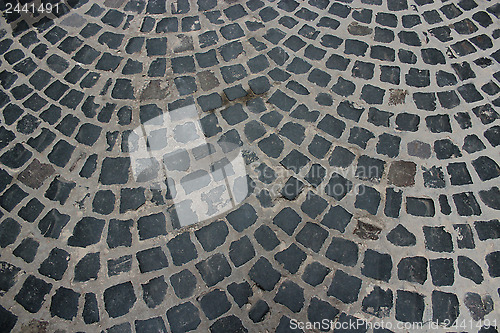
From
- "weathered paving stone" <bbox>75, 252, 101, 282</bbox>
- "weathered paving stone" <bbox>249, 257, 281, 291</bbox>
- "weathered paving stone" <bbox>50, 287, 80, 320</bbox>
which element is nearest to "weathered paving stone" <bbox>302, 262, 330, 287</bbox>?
"weathered paving stone" <bbox>249, 257, 281, 291</bbox>

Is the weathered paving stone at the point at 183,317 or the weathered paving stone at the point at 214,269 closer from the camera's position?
the weathered paving stone at the point at 183,317

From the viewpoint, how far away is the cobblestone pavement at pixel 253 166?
3061 millimetres

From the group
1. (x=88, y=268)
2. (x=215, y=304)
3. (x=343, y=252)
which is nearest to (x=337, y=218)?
(x=343, y=252)

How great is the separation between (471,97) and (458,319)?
6.11 feet

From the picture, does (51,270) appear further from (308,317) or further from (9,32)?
(9,32)

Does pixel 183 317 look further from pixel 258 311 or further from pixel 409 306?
→ pixel 409 306

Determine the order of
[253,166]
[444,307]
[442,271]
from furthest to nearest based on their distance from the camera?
[253,166], [442,271], [444,307]

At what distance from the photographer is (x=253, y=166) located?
3.49 m

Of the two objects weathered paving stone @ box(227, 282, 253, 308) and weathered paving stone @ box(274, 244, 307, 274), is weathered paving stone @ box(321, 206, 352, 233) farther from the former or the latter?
weathered paving stone @ box(227, 282, 253, 308)

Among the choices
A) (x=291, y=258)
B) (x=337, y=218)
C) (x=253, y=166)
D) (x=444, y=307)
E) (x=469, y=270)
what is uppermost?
(x=253, y=166)

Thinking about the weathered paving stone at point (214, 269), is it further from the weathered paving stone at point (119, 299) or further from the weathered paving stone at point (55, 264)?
the weathered paving stone at point (55, 264)

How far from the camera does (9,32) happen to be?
426 centimetres

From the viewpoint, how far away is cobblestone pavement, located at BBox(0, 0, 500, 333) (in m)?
3.06

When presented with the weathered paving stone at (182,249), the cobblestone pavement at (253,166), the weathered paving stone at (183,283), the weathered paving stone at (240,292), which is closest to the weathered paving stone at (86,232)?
the cobblestone pavement at (253,166)
